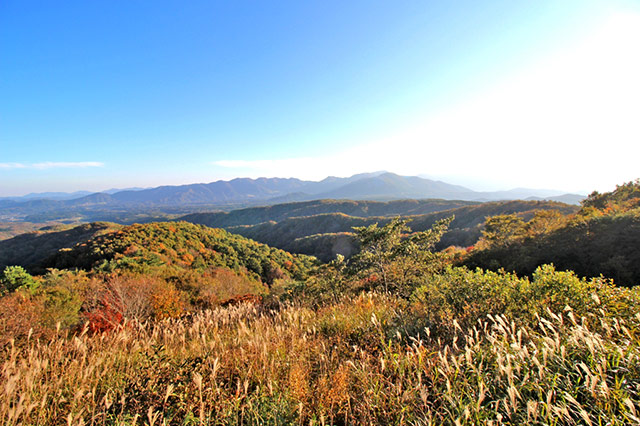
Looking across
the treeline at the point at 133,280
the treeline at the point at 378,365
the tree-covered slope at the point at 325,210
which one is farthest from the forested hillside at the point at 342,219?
the treeline at the point at 133,280

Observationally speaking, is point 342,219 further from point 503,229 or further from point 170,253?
point 503,229

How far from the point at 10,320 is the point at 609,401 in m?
9.36

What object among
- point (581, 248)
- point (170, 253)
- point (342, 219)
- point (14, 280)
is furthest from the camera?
point (342, 219)

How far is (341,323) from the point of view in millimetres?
3908

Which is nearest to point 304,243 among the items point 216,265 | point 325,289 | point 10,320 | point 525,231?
point 216,265

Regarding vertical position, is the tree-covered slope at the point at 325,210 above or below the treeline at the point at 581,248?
below

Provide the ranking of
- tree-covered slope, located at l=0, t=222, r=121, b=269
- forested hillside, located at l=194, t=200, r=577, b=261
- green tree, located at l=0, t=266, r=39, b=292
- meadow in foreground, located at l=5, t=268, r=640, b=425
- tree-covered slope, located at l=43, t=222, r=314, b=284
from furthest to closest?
forested hillside, located at l=194, t=200, r=577, b=261
tree-covered slope, located at l=0, t=222, r=121, b=269
tree-covered slope, located at l=43, t=222, r=314, b=284
green tree, located at l=0, t=266, r=39, b=292
meadow in foreground, located at l=5, t=268, r=640, b=425

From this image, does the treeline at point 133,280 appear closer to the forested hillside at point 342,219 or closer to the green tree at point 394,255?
the green tree at point 394,255

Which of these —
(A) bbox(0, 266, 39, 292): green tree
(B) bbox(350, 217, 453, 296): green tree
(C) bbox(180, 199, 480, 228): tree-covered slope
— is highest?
(B) bbox(350, 217, 453, 296): green tree

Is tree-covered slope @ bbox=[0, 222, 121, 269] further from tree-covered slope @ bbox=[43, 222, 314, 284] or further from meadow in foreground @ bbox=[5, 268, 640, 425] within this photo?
meadow in foreground @ bbox=[5, 268, 640, 425]

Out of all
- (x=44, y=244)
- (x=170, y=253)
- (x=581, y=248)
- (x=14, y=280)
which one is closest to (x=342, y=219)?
(x=170, y=253)

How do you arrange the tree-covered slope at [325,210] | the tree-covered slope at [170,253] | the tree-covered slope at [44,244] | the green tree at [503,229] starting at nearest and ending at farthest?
the green tree at [503,229]
the tree-covered slope at [170,253]
the tree-covered slope at [44,244]
the tree-covered slope at [325,210]

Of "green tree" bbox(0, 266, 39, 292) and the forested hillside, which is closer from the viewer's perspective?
"green tree" bbox(0, 266, 39, 292)

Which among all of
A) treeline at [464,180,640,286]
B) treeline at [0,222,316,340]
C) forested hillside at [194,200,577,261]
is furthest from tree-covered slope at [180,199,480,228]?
treeline at [464,180,640,286]
